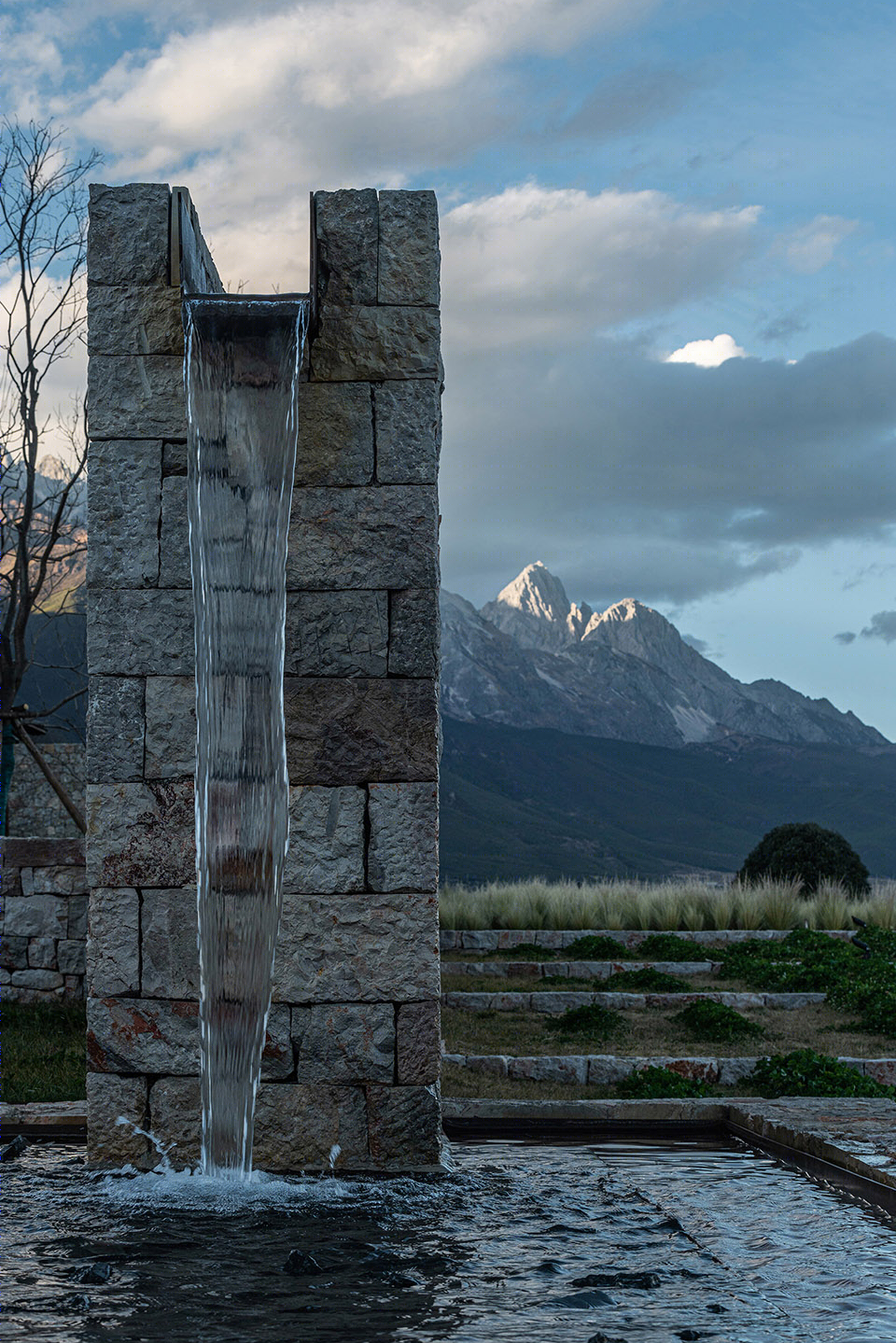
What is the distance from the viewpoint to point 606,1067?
22.8ft

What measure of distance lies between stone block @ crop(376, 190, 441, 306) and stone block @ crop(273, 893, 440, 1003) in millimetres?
2419

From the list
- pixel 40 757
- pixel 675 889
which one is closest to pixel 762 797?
pixel 675 889

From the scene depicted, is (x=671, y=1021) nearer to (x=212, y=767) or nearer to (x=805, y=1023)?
(x=805, y=1023)

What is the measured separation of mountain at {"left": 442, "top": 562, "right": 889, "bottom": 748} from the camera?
142500 millimetres

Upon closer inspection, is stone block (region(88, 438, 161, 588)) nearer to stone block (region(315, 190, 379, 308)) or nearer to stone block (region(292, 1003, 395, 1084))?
stone block (region(315, 190, 379, 308))

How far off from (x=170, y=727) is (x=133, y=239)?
1993 millimetres

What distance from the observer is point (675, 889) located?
15930 millimetres

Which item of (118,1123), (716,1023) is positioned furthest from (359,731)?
(716,1023)

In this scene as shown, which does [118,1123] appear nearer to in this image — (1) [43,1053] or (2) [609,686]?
(1) [43,1053]

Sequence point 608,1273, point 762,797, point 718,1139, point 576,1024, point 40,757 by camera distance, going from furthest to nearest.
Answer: point 762,797 → point 40,757 → point 576,1024 → point 718,1139 → point 608,1273

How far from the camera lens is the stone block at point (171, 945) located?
4520mm

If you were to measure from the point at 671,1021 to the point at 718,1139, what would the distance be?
3862 millimetres

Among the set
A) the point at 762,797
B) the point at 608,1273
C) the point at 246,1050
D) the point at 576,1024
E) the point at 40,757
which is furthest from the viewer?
the point at 762,797

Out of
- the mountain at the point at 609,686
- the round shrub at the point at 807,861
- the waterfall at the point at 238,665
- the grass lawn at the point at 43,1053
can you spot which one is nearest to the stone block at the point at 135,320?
the waterfall at the point at 238,665
